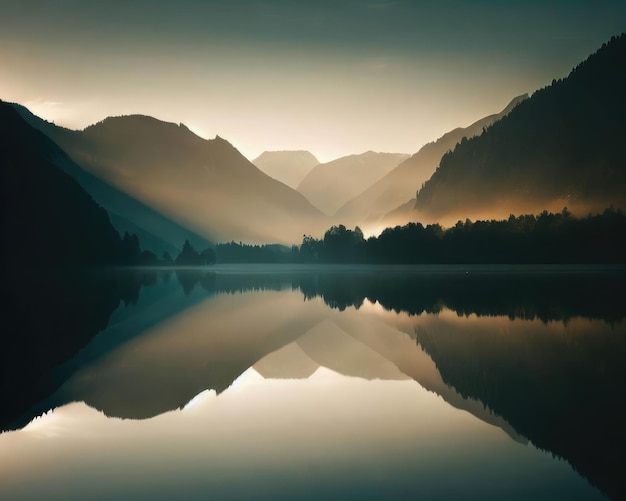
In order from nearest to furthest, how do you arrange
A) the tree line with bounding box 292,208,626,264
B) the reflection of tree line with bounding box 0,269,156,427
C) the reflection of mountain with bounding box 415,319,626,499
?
1. the reflection of mountain with bounding box 415,319,626,499
2. the reflection of tree line with bounding box 0,269,156,427
3. the tree line with bounding box 292,208,626,264

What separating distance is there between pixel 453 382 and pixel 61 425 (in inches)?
419

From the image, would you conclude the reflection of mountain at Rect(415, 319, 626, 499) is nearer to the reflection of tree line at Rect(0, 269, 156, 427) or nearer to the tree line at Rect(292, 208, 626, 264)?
the reflection of tree line at Rect(0, 269, 156, 427)

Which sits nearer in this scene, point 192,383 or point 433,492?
point 433,492

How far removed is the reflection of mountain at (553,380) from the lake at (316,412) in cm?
6

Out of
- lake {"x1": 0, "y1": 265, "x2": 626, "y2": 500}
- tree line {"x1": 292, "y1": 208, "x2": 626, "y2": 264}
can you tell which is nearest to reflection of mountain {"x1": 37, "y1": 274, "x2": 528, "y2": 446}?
lake {"x1": 0, "y1": 265, "x2": 626, "y2": 500}

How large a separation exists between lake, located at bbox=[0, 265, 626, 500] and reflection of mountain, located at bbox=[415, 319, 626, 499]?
6cm

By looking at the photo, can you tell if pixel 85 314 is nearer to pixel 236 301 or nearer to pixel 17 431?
pixel 236 301

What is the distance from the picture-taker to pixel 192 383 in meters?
19.5

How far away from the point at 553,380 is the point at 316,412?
7.22 m

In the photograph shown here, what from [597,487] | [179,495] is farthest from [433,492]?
[179,495]

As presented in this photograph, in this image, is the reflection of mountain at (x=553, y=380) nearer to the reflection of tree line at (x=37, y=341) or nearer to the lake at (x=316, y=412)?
the lake at (x=316, y=412)

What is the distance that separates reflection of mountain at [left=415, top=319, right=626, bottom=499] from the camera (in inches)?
500

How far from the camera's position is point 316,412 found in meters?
16.5

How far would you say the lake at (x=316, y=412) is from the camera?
11.2m
